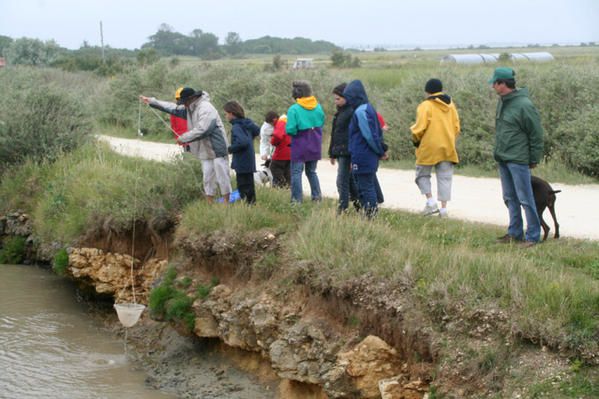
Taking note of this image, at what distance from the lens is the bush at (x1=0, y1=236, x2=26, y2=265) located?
1569cm

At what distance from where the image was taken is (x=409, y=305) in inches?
320

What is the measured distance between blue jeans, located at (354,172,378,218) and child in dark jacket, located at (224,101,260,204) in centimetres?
166

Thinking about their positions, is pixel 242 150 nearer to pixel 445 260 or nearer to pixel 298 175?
pixel 298 175

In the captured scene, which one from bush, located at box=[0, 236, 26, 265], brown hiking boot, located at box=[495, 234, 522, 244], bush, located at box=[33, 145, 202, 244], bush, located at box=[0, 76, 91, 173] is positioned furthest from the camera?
bush, located at box=[0, 76, 91, 173]

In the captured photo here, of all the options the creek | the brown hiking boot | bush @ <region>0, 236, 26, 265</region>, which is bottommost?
the creek

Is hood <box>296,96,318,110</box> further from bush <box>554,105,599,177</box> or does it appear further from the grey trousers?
bush <box>554,105,599,177</box>

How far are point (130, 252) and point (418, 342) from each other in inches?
251

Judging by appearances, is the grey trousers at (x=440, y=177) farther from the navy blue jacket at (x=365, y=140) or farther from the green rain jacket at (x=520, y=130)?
the green rain jacket at (x=520, y=130)

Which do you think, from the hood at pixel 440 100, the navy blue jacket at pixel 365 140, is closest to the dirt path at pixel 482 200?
the hood at pixel 440 100

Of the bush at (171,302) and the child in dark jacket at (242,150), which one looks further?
the child in dark jacket at (242,150)

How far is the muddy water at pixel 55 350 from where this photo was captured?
10.2m

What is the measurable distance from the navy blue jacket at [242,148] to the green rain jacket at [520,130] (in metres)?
3.50

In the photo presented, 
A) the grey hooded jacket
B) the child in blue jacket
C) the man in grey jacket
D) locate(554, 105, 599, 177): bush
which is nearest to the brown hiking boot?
the child in blue jacket

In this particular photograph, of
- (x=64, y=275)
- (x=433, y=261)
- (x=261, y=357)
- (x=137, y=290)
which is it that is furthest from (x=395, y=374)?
(x=64, y=275)
